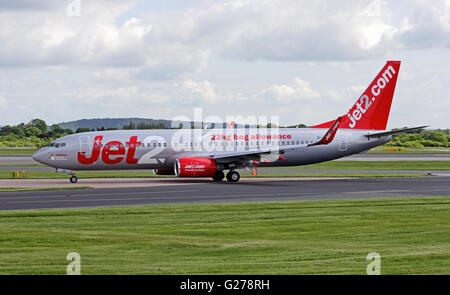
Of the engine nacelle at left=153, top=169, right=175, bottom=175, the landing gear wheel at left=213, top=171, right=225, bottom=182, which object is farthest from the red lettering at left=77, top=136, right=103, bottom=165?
the landing gear wheel at left=213, top=171, right=225, bottom=182

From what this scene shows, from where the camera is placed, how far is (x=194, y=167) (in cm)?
4609

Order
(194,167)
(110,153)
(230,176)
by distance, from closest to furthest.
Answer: (194,167) → (110,153) → (230,176)

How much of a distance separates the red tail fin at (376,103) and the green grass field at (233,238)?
22.0 meters

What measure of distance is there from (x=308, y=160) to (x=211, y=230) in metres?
29.9

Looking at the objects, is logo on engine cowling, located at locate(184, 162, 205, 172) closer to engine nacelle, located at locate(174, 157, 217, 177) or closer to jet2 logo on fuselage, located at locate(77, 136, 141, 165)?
engine nacelle, located at locate(174, 157, 217, 177)

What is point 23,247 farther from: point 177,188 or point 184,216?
point 177,188

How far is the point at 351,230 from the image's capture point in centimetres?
2264

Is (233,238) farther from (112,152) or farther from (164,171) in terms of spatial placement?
(164,171)

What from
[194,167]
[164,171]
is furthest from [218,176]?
[164,171]

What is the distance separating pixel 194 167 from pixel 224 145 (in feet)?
15.6

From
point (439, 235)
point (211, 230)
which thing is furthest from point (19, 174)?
point (439, 235)

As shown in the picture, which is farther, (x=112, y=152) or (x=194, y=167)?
(x=112, y=152)

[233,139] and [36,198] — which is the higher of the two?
[233,139]

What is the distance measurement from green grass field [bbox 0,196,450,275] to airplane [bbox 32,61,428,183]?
16.6 metres
